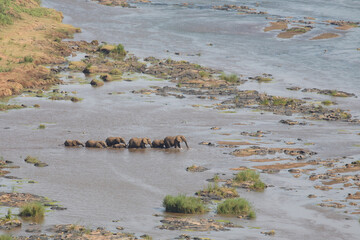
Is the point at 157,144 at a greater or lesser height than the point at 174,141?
lesser

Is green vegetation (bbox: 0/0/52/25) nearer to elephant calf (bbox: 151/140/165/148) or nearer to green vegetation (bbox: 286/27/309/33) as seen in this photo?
green vegetation (bbox: 286/27/309/33)

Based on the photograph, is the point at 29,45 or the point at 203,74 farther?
the point at 29,45

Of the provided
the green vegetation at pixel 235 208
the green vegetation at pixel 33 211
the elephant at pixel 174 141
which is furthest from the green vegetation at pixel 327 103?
the green vegetation at pixel 33 211

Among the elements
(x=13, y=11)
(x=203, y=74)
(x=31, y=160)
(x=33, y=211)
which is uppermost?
(x=13, y=11)

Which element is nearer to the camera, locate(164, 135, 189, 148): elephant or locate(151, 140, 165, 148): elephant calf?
locate(164, 135, 189, 148): elephant

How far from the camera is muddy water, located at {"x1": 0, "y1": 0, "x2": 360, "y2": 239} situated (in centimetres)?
2269

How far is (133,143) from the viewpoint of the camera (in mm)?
33281

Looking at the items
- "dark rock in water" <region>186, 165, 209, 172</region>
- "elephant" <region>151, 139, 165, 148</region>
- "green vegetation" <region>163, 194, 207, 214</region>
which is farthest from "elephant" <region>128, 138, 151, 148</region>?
"green vegetation" <region>163, 194, 207, 214</region>

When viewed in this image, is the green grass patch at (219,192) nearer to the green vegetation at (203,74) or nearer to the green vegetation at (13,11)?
the green vegetation at (203,74)

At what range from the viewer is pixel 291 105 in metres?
44.5

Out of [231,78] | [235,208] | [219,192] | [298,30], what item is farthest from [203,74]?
[235,208]

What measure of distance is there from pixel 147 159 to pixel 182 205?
8757 mm

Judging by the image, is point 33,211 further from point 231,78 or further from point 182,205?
point 231,78

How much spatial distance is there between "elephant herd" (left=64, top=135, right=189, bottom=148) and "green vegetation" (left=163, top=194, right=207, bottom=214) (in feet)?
32.4
